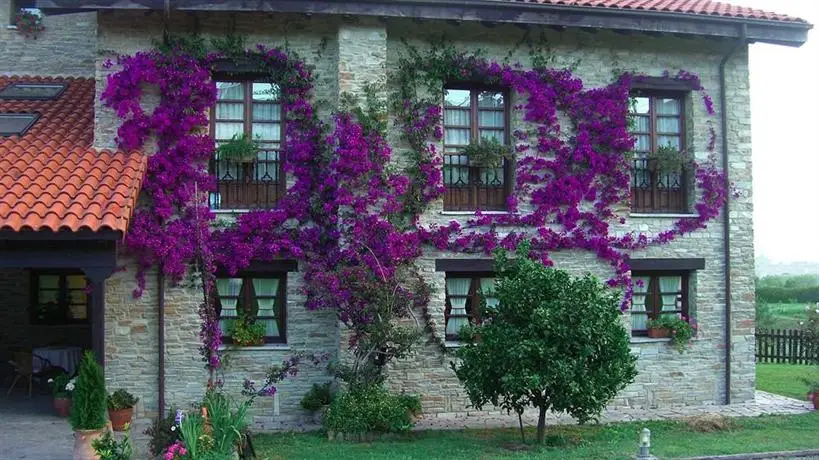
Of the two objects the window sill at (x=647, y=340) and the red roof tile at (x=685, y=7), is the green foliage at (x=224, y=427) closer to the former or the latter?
the window sill at (x=647, y=340)

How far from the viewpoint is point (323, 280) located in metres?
11.2

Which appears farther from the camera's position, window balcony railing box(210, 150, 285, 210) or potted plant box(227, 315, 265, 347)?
window balcony railing box(210, 150, 285, 210)

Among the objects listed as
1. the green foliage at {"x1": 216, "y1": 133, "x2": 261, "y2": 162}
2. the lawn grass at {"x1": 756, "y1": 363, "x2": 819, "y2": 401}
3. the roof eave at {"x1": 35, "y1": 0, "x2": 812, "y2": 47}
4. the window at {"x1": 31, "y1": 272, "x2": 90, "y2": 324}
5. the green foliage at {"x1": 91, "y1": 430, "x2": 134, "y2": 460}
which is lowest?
the lawn grass at {"x1": 756, "y1": 363, "x2": 819, "y2": 401}

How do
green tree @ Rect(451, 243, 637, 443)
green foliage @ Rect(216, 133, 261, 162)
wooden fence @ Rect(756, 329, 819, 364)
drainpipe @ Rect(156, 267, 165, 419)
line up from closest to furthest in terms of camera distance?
green tree @ Rect(451, 243, 637, 443) < drainpipe @ Rect(156, 267, 165, 419) < green foliage @ Rect(216, 133, 261, 162) < wooden fence @ Rect(756, 329, 819, 364)

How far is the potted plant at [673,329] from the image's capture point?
13516 mm

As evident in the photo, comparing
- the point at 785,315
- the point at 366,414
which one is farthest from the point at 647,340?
the point at 785,315

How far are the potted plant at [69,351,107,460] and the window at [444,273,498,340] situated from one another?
19.8 ft

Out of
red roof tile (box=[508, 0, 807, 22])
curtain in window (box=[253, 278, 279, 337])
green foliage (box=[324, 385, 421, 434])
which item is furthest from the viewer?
red roof tile (box=[508, 0, 807, 22])

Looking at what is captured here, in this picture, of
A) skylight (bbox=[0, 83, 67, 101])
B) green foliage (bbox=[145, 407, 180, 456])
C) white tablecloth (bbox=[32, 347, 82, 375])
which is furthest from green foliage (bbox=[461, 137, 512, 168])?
white tablecloth (bbox=[32, 347, 82, 375])

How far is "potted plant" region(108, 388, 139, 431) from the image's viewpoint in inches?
450

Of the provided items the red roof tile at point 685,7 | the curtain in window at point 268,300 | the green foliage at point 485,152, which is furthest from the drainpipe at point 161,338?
the red roof tile at point 685,7

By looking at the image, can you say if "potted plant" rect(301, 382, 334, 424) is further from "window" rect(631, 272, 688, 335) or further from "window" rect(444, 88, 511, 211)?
"window" rect(631, 272, 688, 335)

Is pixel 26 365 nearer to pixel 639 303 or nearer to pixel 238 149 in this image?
pixel 238 149

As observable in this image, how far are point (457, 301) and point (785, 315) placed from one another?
2487 cm
